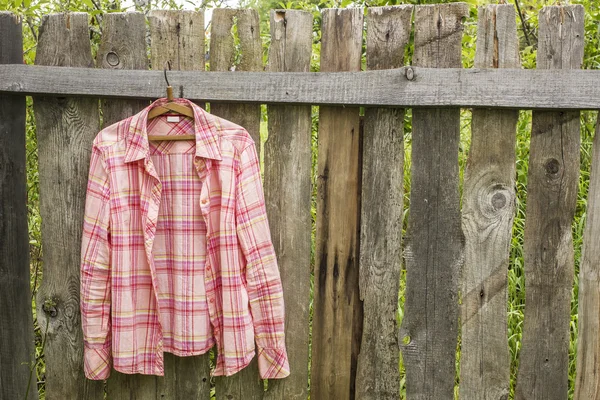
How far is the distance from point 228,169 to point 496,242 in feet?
3.46

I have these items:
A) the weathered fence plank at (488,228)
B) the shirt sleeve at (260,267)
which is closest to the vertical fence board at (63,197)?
the shirt sleeve at (260,267)

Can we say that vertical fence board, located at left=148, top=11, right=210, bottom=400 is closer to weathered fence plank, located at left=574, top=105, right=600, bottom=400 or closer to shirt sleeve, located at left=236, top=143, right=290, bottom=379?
shirt sleeve, located at left=236, top=143, right=290, bottom=379

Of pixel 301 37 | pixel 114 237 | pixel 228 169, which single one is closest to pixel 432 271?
pixel 228 169

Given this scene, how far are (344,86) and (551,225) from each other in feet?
3.09

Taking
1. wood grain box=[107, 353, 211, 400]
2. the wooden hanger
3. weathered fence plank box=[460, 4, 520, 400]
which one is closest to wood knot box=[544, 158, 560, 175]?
weathered fence plank box=[460, 4, 520, 400]

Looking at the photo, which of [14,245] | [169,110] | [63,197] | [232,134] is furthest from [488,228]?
[14,245]

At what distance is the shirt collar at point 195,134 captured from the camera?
Answer: 6.57ft

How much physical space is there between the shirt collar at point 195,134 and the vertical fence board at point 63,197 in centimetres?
28

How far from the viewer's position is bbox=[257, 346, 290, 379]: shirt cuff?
2145 millimetres

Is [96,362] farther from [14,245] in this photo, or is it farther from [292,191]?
[292,191]

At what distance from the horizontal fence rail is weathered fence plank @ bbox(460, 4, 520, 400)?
0.11 metres

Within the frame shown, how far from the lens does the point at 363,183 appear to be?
215 centimetres

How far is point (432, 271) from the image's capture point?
7.09ft

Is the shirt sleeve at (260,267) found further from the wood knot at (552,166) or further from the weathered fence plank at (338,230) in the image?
the wood knot at (552,166)
